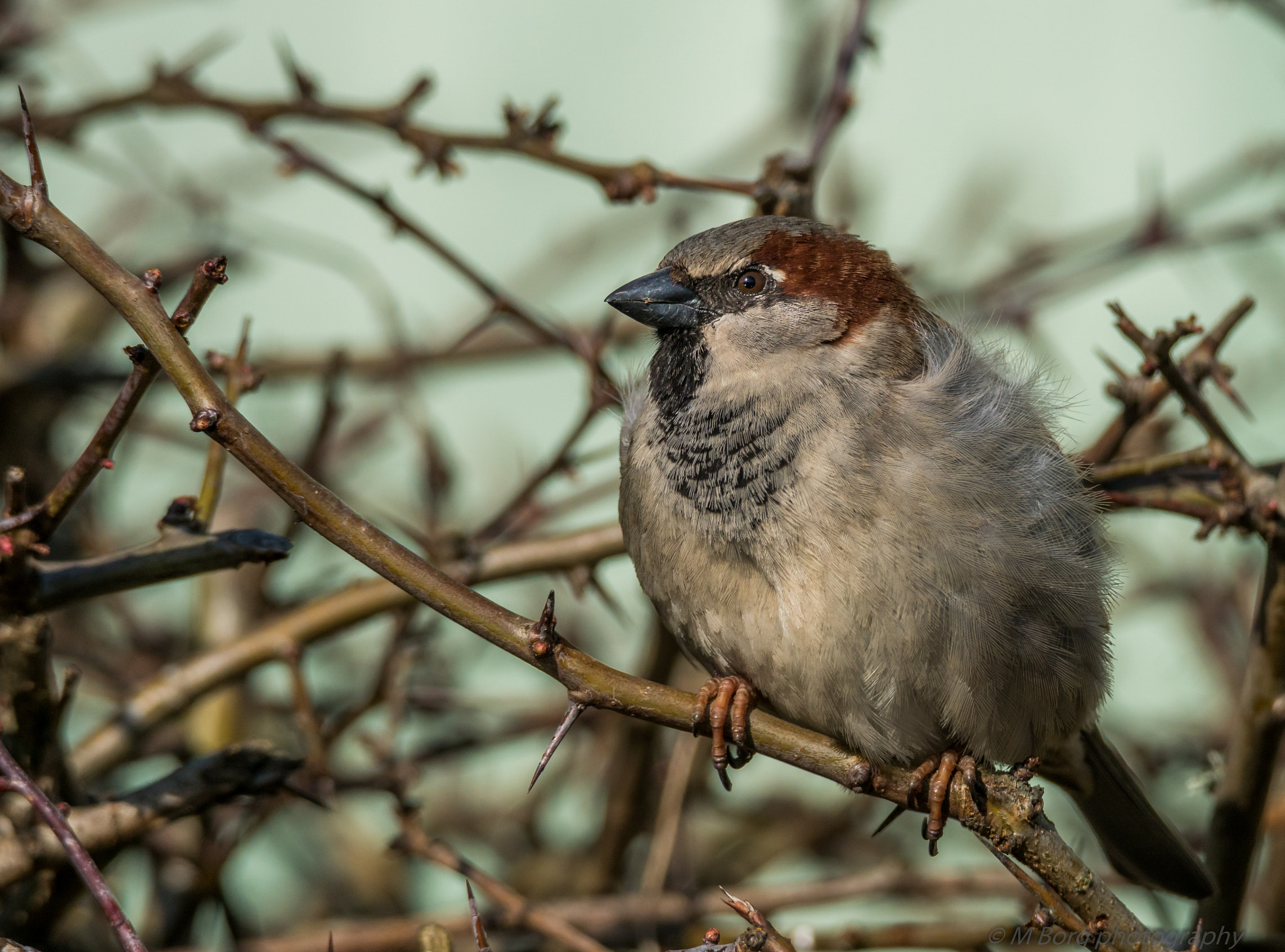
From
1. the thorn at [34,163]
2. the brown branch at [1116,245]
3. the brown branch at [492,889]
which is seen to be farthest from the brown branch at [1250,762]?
the thorn at [34,163]

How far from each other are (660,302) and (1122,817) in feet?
5.23

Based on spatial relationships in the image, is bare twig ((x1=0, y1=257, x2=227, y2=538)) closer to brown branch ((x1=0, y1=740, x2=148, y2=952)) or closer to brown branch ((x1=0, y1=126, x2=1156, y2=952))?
brown branch ((x1=0, y1=126, x2=1156, y2=952))

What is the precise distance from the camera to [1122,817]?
2.91m

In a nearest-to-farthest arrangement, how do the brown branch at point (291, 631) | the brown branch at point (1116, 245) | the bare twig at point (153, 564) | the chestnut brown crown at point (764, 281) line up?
1. the bare twig at point (153, 564)
2. the brown branch at point (291, 631)
3. the chestnut brown crown at point (764, 281)
4. the brown branch at point (1116, 245)

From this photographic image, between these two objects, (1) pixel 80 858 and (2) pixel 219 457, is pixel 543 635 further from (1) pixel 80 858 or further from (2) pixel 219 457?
(2) pixel 219 457

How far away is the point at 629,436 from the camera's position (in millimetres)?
2703

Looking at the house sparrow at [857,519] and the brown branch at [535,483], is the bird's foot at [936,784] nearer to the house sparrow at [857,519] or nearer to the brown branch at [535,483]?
the house sparrow at [857,519]

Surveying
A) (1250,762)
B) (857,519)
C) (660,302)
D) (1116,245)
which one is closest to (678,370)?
(660,302)

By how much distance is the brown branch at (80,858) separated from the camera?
1.41 metres

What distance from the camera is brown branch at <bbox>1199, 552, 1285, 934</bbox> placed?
2.28 m

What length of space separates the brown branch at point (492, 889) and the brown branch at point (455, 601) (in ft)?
2.29

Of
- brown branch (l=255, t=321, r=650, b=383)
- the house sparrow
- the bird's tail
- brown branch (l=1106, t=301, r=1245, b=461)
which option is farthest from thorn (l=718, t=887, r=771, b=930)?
brown branch (l=255, t=321, r=650, b=383)

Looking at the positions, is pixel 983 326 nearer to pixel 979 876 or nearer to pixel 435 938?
pixel 979 876

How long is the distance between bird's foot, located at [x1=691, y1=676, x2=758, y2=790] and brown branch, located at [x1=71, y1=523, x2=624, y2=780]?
0.42 meters
